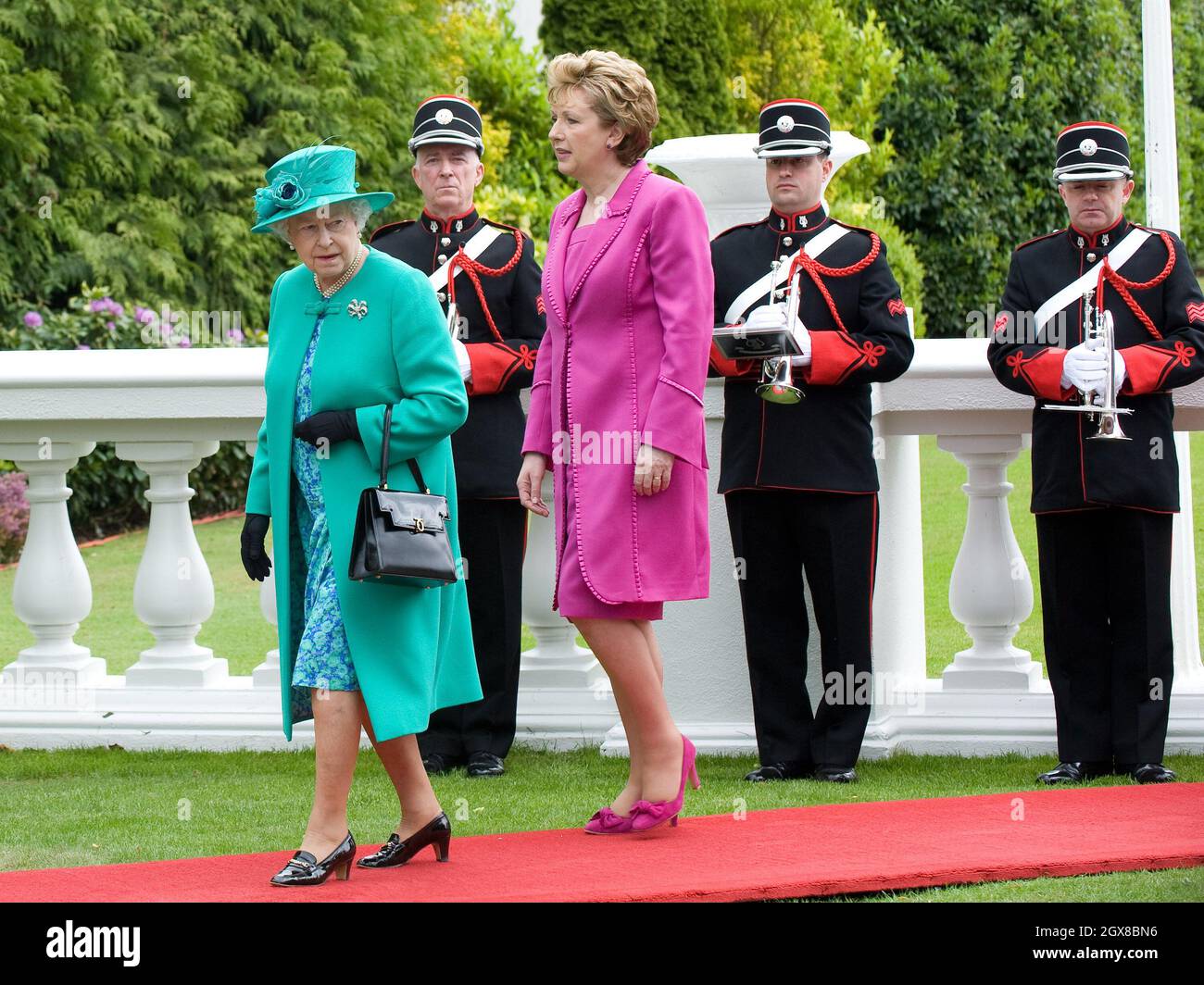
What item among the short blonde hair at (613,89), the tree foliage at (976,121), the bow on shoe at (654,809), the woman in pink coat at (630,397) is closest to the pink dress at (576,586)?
the woman in pink coat at (630,397)

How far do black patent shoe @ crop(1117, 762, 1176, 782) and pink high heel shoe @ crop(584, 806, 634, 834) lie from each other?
5.41 feet

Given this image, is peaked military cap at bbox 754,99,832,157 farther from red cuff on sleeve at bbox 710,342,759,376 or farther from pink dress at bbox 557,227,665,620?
pink dress at bbox 557,227,665,620

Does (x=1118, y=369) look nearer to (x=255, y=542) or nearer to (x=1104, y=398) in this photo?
(x=1104, y=398)

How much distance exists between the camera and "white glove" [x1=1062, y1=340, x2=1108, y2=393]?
5500 mm

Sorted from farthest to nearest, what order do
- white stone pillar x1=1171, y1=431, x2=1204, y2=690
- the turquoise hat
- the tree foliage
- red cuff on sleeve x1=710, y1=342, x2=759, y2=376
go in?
the tree foliage < white stone pillar x1=1171, y1=431, x2=1204, y2=690 < red cuff on sleeve x1=710, y1=342, x2=759, y2=376 < the turquoise hat

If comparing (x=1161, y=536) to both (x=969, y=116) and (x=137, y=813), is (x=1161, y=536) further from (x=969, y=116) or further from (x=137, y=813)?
(x=969, y=116)

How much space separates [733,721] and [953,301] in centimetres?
1535

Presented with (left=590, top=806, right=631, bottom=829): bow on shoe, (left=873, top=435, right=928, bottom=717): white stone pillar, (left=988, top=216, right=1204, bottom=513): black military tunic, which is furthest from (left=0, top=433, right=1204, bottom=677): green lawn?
(left=590, top=806, right=631, bottom=829): bow on shoe

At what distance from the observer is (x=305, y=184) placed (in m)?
4.35

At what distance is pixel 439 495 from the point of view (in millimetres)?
4508

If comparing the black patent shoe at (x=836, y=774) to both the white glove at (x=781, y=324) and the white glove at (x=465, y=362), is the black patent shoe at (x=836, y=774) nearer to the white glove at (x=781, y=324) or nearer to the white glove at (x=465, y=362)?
the white glove at (x=781, y=324)

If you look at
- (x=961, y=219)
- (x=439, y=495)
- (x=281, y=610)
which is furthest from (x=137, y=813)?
(x=961, y=219)

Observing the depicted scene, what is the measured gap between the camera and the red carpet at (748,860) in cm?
429

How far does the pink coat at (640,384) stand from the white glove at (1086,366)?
1301mm
